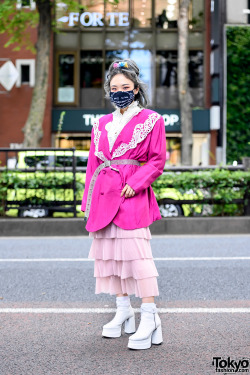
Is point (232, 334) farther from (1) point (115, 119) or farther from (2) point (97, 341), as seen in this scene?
(1) point (115, 119)

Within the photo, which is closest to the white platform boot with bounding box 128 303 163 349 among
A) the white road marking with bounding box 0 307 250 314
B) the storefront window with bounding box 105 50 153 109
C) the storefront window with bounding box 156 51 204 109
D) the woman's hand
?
the woman's hand

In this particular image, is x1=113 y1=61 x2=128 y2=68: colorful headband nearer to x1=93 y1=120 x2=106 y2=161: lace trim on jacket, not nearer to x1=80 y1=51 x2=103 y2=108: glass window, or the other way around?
x1=93 y1=120 x2=106 y2=161: lace trim on jacket

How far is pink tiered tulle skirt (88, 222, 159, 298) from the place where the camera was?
4211mm

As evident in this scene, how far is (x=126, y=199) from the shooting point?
4.25 metres

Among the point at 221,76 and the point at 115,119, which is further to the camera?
the point at 221,76

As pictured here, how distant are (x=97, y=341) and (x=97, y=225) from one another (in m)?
0.77

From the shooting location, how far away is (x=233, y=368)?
12.2 feet

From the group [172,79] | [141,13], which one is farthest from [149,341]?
[141,13]

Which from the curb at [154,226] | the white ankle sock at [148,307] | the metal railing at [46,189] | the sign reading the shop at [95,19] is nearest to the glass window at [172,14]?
the sign reading the shop at [95,19]

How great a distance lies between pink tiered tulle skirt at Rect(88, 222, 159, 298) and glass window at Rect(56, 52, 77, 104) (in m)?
24.0

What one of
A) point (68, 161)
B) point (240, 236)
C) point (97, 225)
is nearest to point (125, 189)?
point (97, 225)

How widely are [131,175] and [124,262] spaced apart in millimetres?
554

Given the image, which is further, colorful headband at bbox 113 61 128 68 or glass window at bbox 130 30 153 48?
glass window at bbox 130 30 153 48

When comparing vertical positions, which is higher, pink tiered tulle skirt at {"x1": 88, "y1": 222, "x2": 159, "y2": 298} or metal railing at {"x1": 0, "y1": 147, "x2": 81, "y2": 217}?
metal railing at {"x1": 0, "y1": 147, "x2": 81, "y2": 217}
